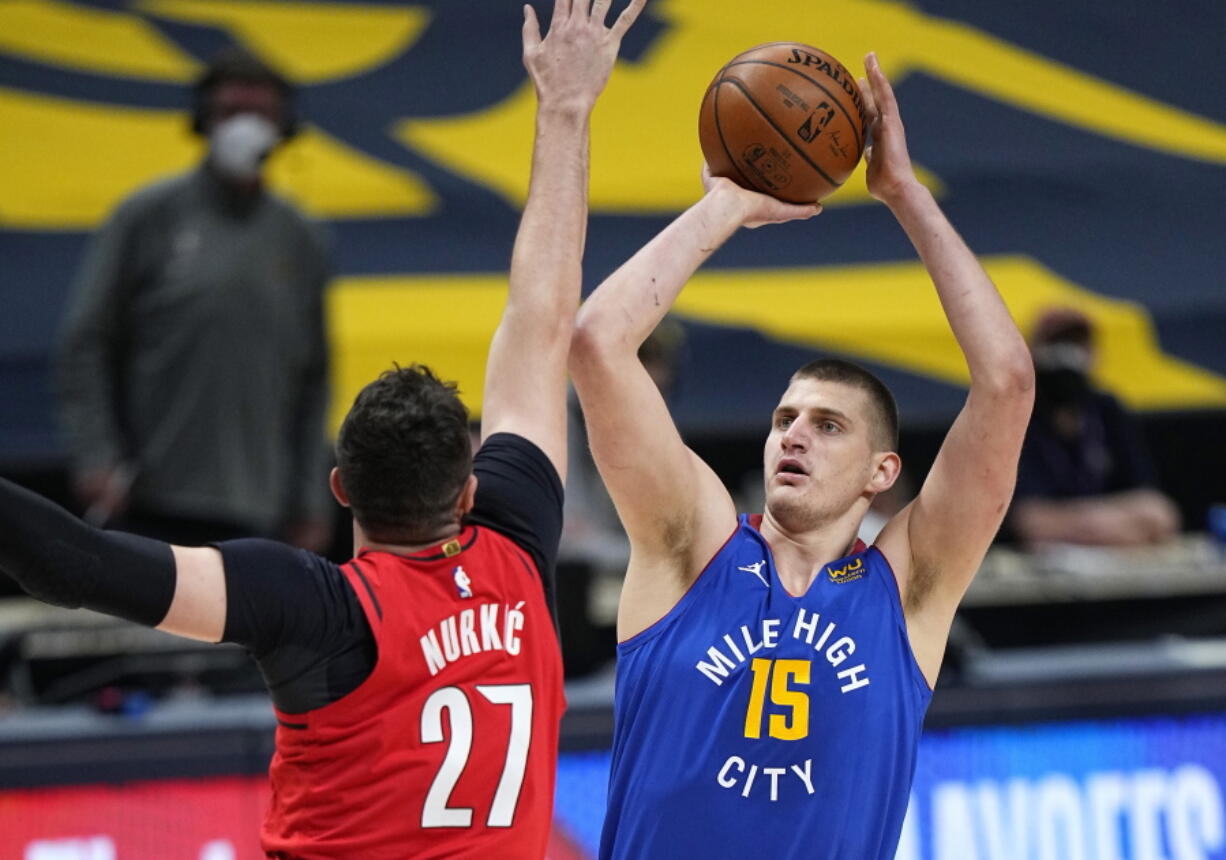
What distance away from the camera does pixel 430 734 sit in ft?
10.4

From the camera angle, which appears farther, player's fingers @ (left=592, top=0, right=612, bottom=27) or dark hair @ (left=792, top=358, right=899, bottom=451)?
dark hair @ (left=792, top=358, right=899, bottom=451)

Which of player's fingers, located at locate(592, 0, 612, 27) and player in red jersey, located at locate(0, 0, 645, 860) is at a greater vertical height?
player's fingers, located at locate(592, 0, 612, 27)

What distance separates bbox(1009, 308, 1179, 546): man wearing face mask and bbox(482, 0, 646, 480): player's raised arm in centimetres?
438

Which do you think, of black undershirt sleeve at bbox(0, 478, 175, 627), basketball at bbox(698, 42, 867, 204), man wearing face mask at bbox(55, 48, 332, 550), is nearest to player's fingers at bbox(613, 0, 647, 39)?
basketball at bbox(698, 42, 867, 204)

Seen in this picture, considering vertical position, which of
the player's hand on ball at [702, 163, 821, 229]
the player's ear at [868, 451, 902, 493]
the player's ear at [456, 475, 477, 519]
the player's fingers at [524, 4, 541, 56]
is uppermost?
the player's fingers at [524, 4, 541, 56]

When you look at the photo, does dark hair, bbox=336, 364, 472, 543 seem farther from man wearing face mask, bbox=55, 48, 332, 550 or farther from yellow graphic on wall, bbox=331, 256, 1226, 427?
yellow graphic on wall, bbox=331, 256, 1226, 427

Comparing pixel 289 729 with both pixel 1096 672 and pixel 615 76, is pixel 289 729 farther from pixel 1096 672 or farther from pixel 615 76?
pixel 615 76

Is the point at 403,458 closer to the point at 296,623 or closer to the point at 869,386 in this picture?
the point at 296,623

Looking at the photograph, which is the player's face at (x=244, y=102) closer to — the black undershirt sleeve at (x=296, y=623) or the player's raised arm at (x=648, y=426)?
the player's raised arm at (x=648, y=426)

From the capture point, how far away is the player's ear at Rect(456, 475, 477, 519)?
11.0 ft

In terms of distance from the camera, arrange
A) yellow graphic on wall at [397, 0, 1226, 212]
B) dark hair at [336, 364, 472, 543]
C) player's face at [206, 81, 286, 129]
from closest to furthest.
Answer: dark hair at [336, 364, 472, 543] < player's face at [206, 81, 286, 129] < yellow graphic on wall at [397, 0, 1226, 212]

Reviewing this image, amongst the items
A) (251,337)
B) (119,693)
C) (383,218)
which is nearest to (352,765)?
(119,693)

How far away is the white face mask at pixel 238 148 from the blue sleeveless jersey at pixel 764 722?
3.49 metres

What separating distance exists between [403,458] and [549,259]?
1.97 ft
